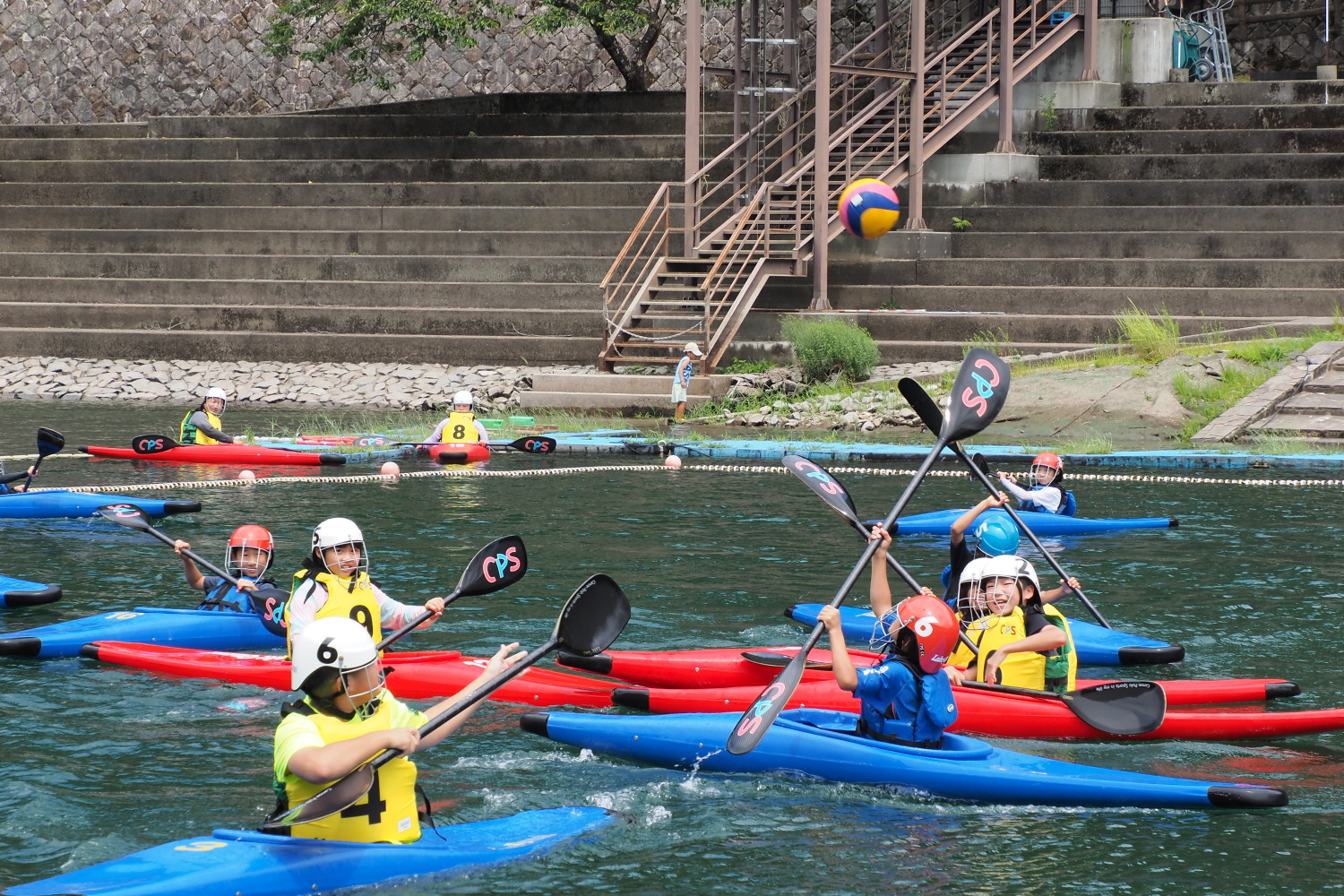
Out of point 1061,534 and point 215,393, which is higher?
point 215,393

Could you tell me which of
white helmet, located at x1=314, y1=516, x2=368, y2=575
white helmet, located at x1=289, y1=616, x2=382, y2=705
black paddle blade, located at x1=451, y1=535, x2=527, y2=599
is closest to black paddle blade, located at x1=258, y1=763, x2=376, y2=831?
white helmet, located at x1=289, y1=616, x2=382, y2=705

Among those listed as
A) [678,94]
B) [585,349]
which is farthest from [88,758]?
[678,94]

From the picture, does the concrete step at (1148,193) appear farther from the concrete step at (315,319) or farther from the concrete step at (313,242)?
the concrete step at (315,319)

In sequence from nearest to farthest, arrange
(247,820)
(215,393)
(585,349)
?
(247,820), (215,393), (585,349)

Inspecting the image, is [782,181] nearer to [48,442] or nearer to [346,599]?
[48,442]

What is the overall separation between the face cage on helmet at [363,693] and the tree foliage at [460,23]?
20029mm

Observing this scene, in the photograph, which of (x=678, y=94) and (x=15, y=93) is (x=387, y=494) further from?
(x=15, y=93)

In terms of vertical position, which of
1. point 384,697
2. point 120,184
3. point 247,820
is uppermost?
point 120,184

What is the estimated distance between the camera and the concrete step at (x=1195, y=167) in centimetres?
1895

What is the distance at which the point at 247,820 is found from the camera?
208 inches

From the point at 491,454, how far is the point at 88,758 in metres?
8.79

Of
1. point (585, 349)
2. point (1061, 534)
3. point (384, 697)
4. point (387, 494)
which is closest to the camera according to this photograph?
point (384, 697)

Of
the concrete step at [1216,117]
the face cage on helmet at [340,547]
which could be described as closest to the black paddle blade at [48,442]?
the face cage on helmet at [340,547]

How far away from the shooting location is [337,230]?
22328mm
